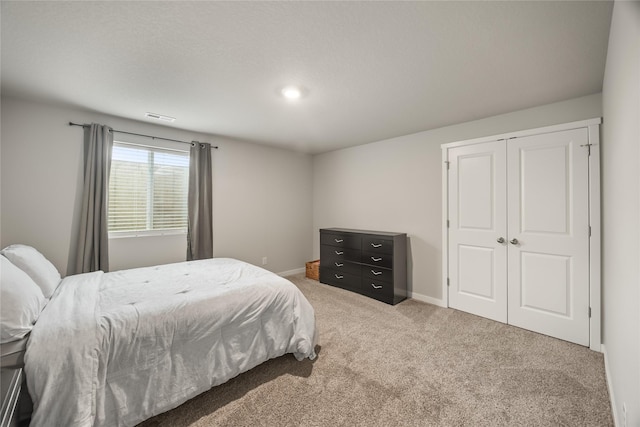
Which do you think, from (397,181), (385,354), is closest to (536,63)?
(397,181)

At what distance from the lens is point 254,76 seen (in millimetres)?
2158

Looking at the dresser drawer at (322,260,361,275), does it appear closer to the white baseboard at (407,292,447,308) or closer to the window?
the white baseboard at (407,292,447,308)

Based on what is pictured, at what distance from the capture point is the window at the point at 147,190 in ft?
10.6

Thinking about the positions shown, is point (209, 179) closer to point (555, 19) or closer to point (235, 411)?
point (235, 411)

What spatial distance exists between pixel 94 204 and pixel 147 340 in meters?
2.22

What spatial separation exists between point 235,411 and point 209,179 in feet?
9.98

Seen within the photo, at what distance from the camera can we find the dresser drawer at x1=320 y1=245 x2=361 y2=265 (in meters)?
4.02

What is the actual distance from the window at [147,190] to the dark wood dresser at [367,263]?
2.29 m

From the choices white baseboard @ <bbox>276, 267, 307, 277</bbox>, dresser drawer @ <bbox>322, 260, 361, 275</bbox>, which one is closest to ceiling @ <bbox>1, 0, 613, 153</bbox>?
dresser drawer @ <bbox>322, 260, 361, 275</bbox>

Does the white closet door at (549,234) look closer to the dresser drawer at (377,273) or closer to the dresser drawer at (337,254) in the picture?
the dresser drawer at (377,273)

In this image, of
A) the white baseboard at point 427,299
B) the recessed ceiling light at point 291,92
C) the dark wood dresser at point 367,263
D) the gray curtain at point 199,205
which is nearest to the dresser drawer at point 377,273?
the dark wood dresser at point 367,263

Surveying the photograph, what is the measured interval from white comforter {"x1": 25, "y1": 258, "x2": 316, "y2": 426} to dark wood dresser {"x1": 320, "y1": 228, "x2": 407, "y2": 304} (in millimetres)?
1659

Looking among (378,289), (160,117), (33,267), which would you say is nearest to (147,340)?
(33,267)

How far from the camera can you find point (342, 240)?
4195 mm
